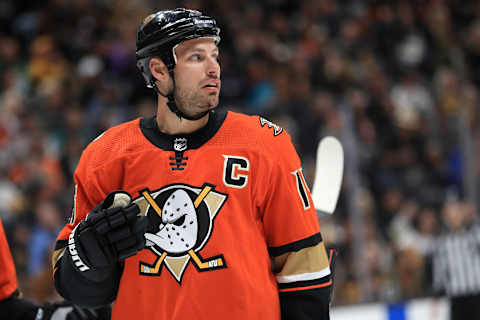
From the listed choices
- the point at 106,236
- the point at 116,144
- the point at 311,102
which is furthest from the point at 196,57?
the point at 311,102

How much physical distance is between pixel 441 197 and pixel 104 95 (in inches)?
111

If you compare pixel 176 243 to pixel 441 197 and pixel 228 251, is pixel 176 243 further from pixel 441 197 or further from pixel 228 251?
pixel 441 197

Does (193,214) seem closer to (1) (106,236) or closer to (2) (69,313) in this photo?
(1) (106,236)

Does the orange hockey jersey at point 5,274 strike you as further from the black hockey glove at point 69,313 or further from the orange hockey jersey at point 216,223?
the orange hockey jersey at point 216,223

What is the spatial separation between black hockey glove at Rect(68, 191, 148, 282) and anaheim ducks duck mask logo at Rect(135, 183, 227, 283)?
0.10 metres

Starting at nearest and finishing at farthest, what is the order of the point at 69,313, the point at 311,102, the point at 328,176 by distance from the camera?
→ the point at 328,176, the point at 69,313, the point at 311,102

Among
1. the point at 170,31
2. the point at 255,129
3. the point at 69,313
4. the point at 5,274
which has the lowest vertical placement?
the point at 69,313

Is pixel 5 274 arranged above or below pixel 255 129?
below

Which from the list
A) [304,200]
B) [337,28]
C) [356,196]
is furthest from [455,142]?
[304,200]

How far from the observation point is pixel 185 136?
6.22 ft

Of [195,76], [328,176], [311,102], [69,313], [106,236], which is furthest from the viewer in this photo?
[311,102]

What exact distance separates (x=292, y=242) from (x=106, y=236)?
1.60 ft

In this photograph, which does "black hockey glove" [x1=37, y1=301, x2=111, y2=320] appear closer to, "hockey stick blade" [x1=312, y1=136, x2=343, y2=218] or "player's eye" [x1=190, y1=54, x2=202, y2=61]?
"hockey stick blade" [x1=312, y1=136, x2=343, y2=218]

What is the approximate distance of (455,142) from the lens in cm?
532
